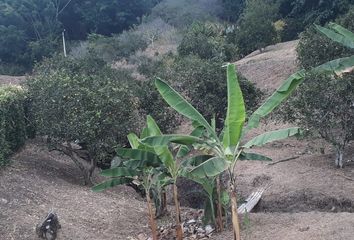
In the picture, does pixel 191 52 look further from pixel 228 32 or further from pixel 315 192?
pixel 315 192

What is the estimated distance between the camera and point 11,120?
13.6m

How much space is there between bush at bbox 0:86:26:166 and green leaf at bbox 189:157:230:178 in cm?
633

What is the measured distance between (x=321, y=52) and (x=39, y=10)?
35243mm

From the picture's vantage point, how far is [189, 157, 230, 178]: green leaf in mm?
7641

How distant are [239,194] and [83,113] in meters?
4.99

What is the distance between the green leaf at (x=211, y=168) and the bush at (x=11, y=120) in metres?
6.33

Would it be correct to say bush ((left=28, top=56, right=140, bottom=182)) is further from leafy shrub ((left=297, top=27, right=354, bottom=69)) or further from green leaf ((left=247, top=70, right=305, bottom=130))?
leafy shrub ((left=297, top=27, right=354, bottom=69))

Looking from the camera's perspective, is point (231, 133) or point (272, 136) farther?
point (272, 136)

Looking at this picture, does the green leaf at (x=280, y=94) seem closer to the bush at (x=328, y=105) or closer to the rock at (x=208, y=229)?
the rock at (x=208, y=229)

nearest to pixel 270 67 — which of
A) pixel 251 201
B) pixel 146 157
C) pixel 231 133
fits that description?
pixel 251 201

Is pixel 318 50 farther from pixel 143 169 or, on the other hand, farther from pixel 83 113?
pixel 143 169

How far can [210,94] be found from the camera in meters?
17.8

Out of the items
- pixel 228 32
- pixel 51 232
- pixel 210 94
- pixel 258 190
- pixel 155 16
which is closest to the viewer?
pixel 51 232

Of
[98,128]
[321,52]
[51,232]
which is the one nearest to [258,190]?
[98,128]
